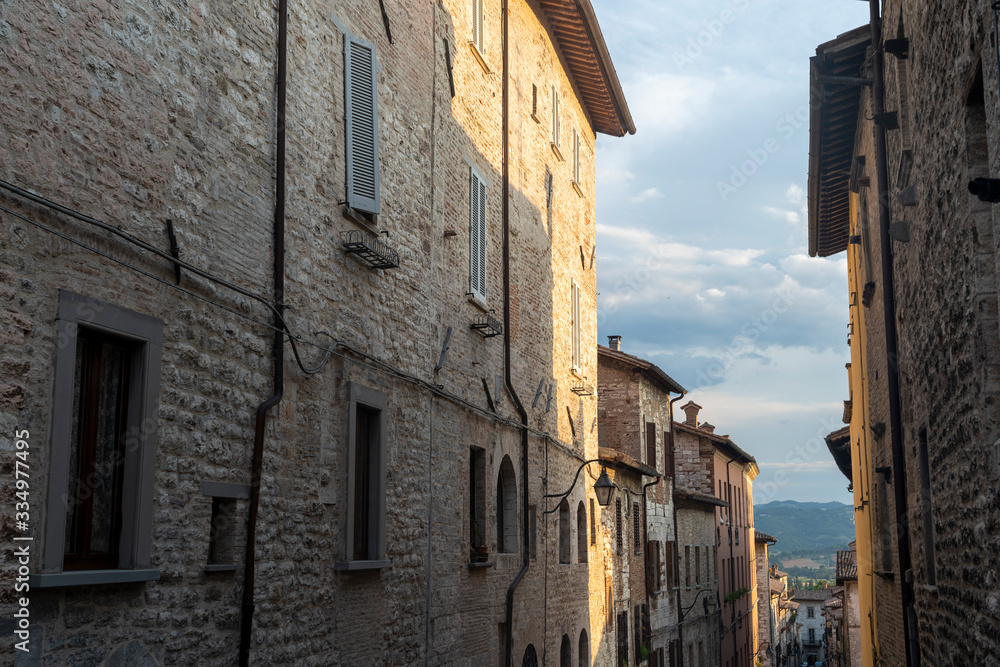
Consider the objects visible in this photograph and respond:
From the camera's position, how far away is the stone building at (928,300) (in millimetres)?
5465

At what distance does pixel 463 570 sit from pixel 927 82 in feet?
23.1

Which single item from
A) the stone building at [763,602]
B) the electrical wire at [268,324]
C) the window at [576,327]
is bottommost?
the stone building at [763,602]

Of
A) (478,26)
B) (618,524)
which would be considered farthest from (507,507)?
(618,524)

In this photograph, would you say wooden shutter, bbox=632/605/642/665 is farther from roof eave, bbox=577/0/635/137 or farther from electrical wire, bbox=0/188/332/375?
electrical wire, bbox=0/188/332/375

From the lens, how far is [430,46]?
11.0m

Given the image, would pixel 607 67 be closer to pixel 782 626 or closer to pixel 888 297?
pixel 888 297

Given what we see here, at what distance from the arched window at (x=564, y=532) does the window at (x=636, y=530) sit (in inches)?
250

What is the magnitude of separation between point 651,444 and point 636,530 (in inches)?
122

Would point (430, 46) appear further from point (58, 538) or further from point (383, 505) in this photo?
point (58, 538)

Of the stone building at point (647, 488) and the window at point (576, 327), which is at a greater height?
the window at point (576, 327)

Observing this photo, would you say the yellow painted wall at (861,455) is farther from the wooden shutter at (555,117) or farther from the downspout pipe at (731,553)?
the downspout pipe at (731,553)

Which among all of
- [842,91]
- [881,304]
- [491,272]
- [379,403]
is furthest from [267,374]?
[842,91]

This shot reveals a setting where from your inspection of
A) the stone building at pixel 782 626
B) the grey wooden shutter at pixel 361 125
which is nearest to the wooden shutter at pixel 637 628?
the grey wooden shutter at pixel 361 125

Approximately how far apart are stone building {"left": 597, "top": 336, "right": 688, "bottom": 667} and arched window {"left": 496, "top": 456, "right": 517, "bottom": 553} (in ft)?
25.8
